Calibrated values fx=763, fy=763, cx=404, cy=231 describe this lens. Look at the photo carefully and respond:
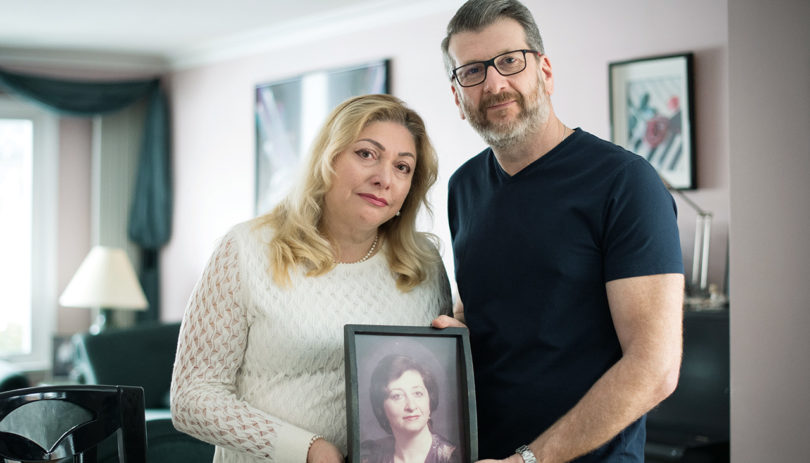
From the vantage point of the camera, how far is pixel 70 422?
1.52 meters

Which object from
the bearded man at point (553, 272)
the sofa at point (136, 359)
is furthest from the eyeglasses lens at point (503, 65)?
the sofa at point (136, 359)

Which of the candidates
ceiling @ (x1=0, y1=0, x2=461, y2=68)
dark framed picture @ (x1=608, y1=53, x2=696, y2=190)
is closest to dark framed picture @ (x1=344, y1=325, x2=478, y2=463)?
dark framed picture @ (x1=608, y1=53, x2=696, y2=190)

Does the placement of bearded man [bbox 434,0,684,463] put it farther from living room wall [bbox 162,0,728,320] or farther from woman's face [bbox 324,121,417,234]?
living room wall [bbox 162,0,728,320]

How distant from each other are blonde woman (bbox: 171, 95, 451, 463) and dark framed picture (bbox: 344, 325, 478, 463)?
0.39 feet

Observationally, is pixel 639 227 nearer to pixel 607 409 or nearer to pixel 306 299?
pixel 607 409

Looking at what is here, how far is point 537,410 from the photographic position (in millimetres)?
1561

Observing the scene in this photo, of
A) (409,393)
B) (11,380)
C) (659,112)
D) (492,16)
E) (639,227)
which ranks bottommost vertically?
(11,380)

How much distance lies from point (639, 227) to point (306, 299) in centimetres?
69

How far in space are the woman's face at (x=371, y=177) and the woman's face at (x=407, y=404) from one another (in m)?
0.37

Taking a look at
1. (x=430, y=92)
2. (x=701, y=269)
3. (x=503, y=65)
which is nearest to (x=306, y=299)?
(x=503, y=65)

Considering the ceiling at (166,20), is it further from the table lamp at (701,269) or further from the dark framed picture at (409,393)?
the dark framed picture at (409,393)

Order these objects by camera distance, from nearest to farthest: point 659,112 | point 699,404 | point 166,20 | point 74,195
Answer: point 699,404 < point 659,112 < point 166,20 < point 74,195

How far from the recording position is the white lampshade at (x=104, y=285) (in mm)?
5328

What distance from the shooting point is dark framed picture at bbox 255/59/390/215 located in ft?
16.3
